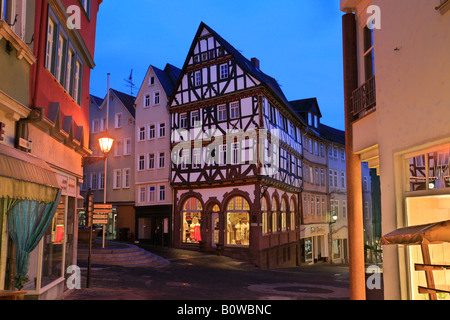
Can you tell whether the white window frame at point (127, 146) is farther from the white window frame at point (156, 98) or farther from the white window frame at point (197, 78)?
the white window frame at point (197, 78)

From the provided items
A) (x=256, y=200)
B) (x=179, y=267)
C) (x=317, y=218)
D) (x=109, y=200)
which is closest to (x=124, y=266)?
(x=179, y=267)

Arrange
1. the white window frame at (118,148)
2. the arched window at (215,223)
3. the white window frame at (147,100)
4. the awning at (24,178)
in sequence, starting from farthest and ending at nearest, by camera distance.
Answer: the white window frame at (118,148) < the white window frame at (147,100) < the arched window at (215,223) < the awning at (24,178)

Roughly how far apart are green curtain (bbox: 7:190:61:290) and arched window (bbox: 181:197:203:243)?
72.7 ft

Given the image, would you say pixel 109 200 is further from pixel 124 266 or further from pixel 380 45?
pixel 380 45

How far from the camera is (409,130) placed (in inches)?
275

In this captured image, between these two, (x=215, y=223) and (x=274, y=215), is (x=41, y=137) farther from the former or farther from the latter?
(x=274, y=215)

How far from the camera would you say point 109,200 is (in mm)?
36469

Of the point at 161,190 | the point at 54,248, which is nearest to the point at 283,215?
the point at 161,190

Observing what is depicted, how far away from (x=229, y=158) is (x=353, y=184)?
1897 centimetres

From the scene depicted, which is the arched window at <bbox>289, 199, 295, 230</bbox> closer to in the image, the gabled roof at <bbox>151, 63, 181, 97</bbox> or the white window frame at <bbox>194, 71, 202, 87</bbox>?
the white window frame at <bbox>194, 71, 202, 87</bbox>

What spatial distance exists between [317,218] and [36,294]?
33.1m

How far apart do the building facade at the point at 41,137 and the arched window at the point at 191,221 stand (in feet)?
56.8

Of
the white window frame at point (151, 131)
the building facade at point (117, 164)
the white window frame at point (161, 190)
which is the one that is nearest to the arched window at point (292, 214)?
the white window frame at point (161, 190)

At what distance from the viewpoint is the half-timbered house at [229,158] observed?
2719 cm
